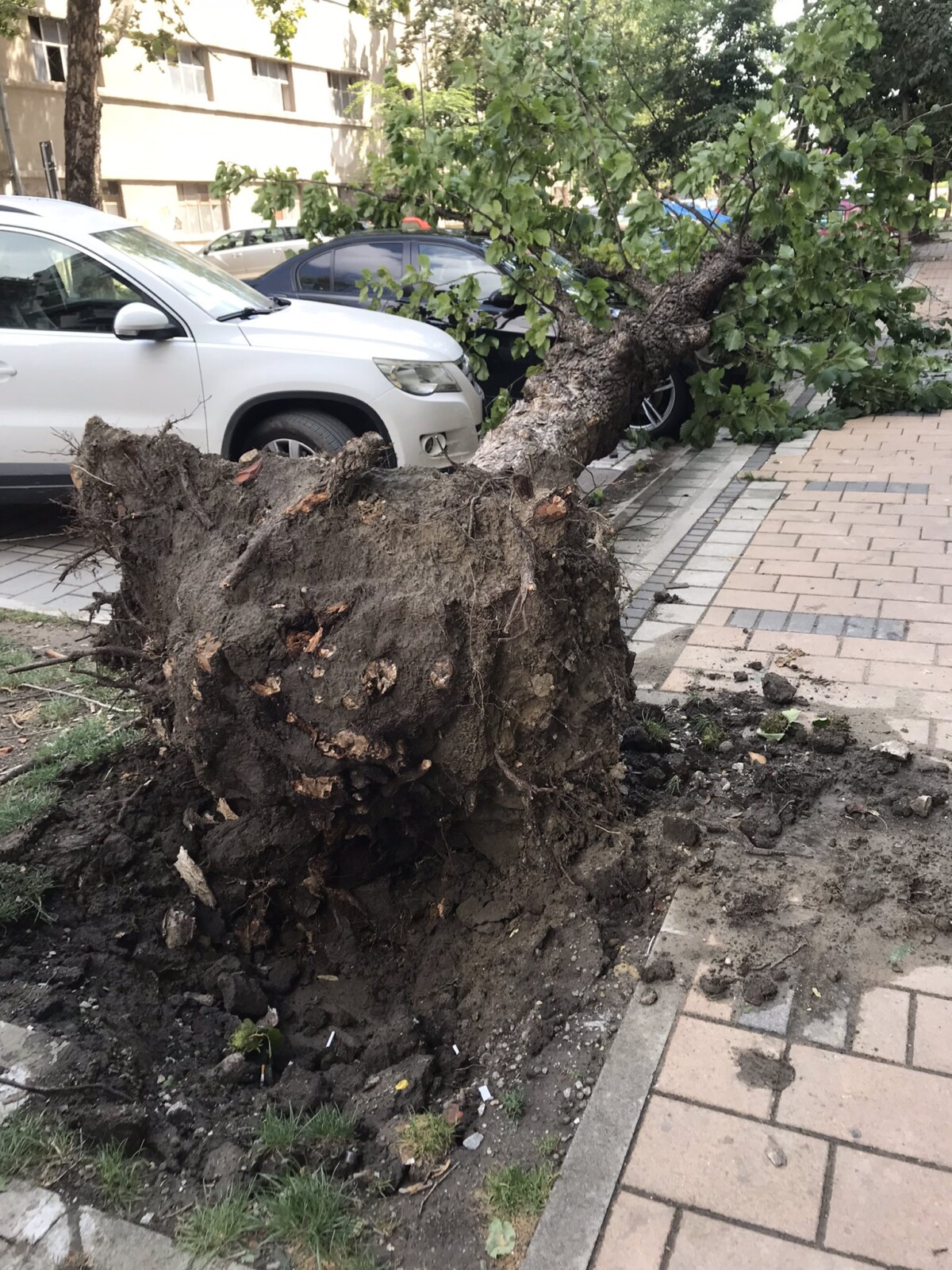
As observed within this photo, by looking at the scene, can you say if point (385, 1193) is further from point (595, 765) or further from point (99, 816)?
point (99, 816)

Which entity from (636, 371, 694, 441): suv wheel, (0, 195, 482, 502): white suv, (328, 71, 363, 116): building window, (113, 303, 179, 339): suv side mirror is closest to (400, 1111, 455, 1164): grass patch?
(0, 195, 482, 502): white suv

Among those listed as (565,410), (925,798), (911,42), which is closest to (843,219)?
(565,410)

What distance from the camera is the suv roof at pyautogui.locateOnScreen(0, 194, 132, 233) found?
6656 millimetres

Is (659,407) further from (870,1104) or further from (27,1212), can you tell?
(27,1212)

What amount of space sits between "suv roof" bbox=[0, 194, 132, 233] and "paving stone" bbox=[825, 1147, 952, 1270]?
6.89 metres

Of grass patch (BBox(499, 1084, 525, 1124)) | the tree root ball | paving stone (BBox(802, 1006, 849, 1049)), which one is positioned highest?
the tree root ball

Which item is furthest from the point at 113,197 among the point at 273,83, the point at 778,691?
the point at 778,691

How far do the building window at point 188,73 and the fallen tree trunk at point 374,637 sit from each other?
28.4 meters

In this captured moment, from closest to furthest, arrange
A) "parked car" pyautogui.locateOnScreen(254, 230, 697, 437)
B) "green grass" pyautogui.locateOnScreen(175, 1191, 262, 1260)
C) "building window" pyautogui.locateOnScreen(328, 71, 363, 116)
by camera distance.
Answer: "green grass" pyautogui.locateOnScreen(175, 1191, 262, 1260), "parked car" pyautogui.locateOnScreen(254, 230, 697, 437), "building window" pyautogui.locateOnScreen(328, 71, 363, 116)

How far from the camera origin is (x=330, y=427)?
6.58 m

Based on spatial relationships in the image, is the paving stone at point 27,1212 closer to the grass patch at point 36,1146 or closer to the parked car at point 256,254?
the grass patch at point 36,1146

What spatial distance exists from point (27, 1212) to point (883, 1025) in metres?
2.10

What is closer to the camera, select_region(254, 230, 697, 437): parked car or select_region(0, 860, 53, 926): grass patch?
select_region(0, 860, 53, 926): grass patch

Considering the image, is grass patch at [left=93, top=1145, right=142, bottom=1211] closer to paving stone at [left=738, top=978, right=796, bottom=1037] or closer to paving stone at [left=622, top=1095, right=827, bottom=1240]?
paving stone at [left=622, top=1095, right=827, bottom=1240]
